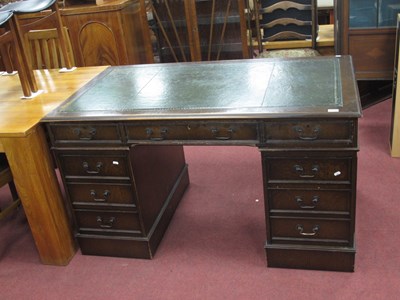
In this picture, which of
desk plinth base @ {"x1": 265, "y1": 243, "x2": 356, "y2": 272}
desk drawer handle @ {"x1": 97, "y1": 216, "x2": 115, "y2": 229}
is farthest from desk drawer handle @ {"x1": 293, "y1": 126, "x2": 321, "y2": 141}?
desk drawer handle @ {"x1": 97, "y1": 216, "x2": 115, "y2": 229}

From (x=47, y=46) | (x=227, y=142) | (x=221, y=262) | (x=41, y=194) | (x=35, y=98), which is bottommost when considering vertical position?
(x=221, y=262)

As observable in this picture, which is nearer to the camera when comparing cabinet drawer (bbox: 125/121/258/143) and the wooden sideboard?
cabinet drawer (bbox: 125/121/258/143)

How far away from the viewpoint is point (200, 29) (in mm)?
4102

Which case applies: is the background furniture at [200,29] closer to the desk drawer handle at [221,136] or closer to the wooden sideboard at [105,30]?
the wooden sideboard at [105,30]

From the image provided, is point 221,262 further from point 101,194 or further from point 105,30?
point 105,30

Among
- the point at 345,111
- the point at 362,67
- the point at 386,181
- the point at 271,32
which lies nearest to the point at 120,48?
the point at 271,32

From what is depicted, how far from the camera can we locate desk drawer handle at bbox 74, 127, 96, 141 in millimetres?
2074

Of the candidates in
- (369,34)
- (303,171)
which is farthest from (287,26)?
(303,171)

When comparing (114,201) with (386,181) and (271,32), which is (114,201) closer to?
(386,181)

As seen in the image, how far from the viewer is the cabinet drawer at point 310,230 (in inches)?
79.9

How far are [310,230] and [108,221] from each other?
3.11 ft

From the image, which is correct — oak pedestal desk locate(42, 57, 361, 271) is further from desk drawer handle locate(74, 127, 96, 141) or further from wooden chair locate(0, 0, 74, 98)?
wooden chair locate(0, 0, 74, 98)

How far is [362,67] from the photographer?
3.48m

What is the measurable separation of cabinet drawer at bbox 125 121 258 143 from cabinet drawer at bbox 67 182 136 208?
0.28 m
